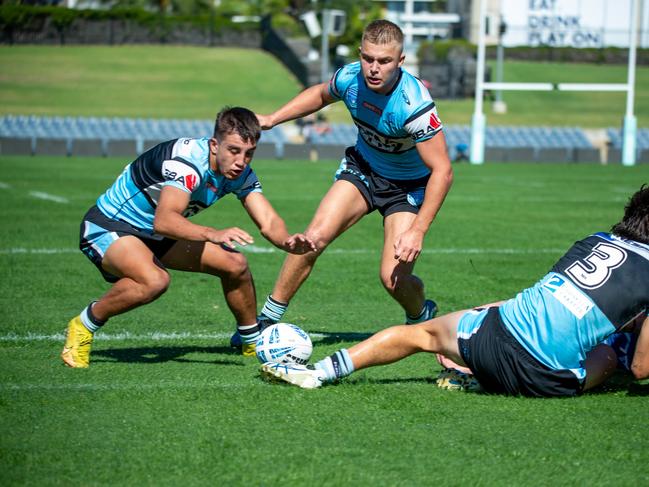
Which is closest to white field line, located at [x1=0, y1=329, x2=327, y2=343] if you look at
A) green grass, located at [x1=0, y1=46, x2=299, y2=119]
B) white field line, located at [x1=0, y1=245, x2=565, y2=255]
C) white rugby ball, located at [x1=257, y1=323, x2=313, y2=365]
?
white rugby ball, located at [x1=257, y1=323, x2=313, y2=365]

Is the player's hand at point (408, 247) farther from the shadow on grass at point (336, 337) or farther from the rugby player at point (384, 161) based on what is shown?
the shadow on grass at point (336, 337)

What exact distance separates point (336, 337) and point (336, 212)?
91 cm

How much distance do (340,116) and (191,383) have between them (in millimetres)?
44802

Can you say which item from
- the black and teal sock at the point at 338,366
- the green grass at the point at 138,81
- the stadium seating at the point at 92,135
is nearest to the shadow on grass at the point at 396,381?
the black and teal sock at the point at 338,366

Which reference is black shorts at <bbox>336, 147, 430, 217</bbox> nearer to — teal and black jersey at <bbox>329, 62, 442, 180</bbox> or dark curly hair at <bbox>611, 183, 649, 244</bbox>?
teal and black jersey at <bbox>329, 62, 442, 180</bbox>

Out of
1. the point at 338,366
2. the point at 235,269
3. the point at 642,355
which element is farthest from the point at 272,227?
the point at 642,355

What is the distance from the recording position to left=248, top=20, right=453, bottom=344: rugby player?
6.29 m

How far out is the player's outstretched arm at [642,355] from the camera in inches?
206

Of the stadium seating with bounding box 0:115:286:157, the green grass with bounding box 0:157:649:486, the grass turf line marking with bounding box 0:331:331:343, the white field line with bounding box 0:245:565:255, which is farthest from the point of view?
the stadium seating with bounding box 0:115:286:157

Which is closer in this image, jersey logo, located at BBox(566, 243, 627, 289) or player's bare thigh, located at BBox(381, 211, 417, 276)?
jersey logo, located at BBox(566, 243, 627, 289)

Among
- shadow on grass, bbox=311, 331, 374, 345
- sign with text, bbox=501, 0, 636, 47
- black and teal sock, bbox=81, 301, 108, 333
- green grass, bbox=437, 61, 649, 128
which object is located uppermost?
black and teal sock, bbox=81, 301, 108, 333

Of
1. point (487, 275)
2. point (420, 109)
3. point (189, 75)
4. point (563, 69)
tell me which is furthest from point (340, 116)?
point (420, 109)

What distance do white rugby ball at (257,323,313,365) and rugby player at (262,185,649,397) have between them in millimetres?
201

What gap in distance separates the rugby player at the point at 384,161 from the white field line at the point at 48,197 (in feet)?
35.1
